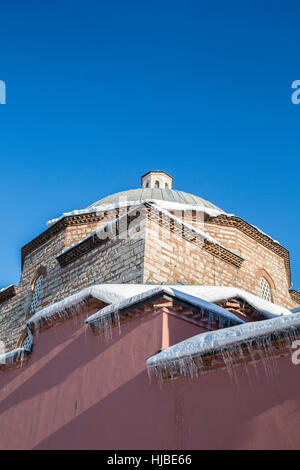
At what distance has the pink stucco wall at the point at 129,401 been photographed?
2.96m

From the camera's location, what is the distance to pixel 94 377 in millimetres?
4473

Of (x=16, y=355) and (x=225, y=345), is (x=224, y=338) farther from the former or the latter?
(x=16, y=355)

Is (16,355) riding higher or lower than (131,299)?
lower

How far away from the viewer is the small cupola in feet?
53.4

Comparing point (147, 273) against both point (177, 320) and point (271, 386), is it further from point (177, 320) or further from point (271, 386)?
point (271, 386)

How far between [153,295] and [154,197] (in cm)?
927

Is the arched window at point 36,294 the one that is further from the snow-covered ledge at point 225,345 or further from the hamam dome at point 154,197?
the snow-covered ledge at point 225,345

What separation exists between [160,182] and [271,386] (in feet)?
44.8

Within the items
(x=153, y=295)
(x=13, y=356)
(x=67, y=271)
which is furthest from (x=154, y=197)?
(x=153, y=295)

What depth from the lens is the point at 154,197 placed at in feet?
43.5

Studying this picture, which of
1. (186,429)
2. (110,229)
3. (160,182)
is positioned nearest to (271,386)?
(186,429)

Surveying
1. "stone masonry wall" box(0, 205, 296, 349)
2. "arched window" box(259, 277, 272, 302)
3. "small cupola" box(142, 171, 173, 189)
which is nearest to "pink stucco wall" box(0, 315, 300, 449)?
"stone masonry wall" box(0, 205, 296, 349)

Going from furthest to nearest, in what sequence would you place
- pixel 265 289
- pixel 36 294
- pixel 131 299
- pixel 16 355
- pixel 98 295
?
pixel 265 289 → pixel 36 294 → pixel 16 355 → pixel 98 295 → pixel 131 299
